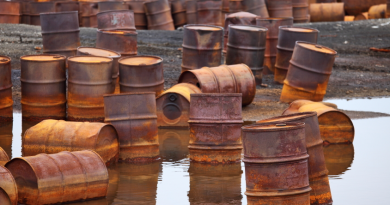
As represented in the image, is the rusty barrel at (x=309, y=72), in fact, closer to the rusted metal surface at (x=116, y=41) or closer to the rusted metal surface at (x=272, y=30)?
the rusted metal surface at (x=272, y=30)

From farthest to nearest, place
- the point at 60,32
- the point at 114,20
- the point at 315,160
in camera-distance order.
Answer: the point at 114,20, the point at 60,32, the point at 315,160

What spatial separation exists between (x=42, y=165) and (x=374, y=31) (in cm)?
1449

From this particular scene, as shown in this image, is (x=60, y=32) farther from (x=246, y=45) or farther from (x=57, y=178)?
(x=57, y=178)

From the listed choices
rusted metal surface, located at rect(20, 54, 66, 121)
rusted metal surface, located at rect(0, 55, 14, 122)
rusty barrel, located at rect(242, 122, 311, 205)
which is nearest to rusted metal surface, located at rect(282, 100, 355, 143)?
rusty barrel, located at rect(242, 122, 311, 205)

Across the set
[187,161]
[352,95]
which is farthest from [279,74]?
[187,161]

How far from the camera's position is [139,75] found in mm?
9125

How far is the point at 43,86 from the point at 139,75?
1.45 meters

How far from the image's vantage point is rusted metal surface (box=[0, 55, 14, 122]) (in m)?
9.02

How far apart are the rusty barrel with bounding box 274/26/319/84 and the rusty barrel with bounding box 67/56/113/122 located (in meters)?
4.55

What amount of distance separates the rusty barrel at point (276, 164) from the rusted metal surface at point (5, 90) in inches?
197

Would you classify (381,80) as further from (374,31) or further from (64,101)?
(64,101)

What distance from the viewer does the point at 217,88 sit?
31.5ft

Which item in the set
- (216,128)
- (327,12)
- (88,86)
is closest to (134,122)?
(216,128)

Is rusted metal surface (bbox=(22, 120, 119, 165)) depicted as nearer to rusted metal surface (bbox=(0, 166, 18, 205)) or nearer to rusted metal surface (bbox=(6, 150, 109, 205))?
rusted metal surface (bbox=(6, 150, 109, 205))
